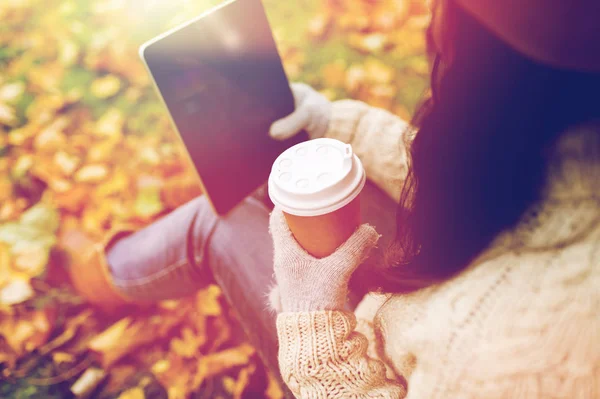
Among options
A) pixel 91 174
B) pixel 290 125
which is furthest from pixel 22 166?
pixel 290 125

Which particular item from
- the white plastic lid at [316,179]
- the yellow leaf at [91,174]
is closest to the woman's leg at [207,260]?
the white plastic lid at [316,179]

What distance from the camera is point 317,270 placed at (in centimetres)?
71

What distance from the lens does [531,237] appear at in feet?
1.74

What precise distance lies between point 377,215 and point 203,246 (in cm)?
47

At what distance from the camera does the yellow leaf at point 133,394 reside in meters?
1.36

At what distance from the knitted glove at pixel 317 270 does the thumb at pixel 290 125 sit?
0.38m

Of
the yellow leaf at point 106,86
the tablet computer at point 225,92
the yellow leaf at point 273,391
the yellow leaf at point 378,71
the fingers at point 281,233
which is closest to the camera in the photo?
the fingers at point 281,233

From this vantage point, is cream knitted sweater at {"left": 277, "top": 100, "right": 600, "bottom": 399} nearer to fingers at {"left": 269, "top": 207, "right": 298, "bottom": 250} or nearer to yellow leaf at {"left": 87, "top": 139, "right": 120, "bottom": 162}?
fingers at {"left": 269, "top": 207, "right": 298, "bottom": 250}

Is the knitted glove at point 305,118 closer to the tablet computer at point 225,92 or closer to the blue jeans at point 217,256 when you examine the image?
the tablet computer at point 225,92

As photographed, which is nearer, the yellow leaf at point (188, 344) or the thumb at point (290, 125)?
the thumb at point (290, 125)

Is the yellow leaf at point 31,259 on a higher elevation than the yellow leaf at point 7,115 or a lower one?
lower

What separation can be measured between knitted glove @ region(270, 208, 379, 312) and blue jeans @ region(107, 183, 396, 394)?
0.83 feet

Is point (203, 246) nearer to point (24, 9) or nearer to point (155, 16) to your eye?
point (155, 16)

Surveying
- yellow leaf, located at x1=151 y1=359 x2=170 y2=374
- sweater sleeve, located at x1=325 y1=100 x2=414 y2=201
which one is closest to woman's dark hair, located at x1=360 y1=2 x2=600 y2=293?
sweater sleeve, located at x1=325 y1=100 x2=414 y2=201
